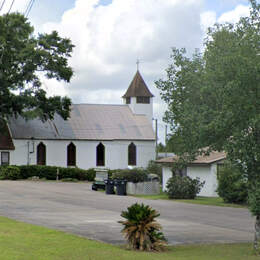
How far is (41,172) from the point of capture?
57750 mm

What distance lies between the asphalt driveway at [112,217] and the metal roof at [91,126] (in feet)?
101

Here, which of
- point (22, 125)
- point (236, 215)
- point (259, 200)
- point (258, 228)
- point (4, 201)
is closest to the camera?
point (259, 200)

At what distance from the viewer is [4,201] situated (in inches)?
1209

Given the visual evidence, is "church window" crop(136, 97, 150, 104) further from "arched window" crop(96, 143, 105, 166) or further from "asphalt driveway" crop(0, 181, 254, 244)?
"asphalt driveway" crop(0, 181, 254, 244)

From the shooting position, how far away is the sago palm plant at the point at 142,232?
1608 centimetres

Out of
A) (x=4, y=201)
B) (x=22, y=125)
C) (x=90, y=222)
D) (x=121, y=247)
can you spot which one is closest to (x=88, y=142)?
(x=22, y=125)

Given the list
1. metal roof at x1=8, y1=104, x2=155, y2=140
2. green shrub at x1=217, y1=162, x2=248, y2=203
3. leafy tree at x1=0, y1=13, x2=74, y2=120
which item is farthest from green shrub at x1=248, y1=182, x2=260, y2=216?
metal roof at x1=8, y1=104, x2=155, y2=140

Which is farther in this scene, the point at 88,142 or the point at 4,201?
the point at 88,142

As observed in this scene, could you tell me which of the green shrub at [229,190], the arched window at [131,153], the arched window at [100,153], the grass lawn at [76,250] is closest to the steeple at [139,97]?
the arched window at [131,153]

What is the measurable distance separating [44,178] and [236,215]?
107 ft

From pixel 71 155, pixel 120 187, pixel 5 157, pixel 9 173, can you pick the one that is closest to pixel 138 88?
pixel 71 155

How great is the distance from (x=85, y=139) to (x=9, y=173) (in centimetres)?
1566

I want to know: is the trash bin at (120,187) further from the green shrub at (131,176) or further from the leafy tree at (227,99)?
the leafy tree at (227,99)

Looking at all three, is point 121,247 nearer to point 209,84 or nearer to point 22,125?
point 209,84
